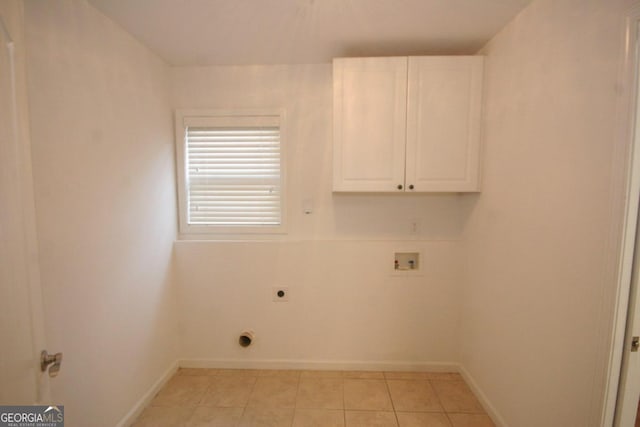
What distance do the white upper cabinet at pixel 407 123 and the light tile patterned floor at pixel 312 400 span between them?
4.78 ft

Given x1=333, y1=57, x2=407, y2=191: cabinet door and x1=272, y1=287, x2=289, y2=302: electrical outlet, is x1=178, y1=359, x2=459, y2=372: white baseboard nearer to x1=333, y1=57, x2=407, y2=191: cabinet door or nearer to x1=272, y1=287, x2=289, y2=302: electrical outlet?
x1=272, y1=287, x2=289, y2=302: electrical outlet

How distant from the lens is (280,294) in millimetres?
2123

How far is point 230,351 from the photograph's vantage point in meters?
2.16

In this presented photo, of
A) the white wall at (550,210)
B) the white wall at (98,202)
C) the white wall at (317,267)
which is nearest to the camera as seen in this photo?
the white wall at (550,210)

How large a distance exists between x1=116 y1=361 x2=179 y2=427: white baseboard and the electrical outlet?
966 mm

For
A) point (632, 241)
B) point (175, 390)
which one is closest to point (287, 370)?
point (175, 390)

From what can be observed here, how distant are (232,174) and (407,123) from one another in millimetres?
1393

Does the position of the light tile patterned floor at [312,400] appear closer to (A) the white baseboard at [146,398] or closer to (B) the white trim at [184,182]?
(A) the white baseboard at [146,398]

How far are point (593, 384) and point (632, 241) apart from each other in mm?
588

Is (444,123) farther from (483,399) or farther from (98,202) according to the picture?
(98,202)

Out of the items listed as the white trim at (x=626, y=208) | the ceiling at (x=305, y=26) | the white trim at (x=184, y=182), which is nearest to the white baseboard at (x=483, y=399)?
the white trim at (x=626, y=208)

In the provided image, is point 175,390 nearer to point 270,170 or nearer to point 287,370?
point 287,370

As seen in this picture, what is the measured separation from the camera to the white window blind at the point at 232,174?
2117mm

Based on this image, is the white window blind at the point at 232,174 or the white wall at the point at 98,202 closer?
the white wall at the point at 98,202
